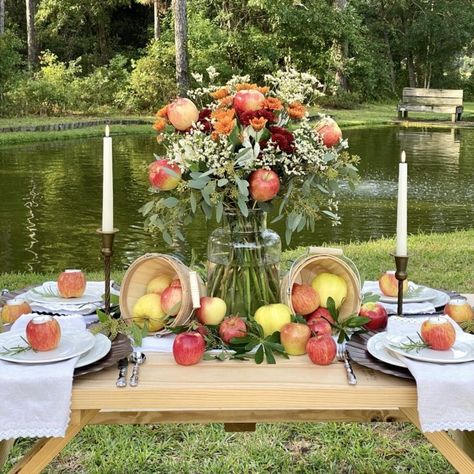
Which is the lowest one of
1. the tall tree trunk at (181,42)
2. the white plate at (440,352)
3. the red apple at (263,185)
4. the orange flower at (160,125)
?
the white plate at (440,352)

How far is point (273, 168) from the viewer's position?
202cm

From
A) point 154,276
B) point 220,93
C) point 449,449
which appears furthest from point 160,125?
point 449,449

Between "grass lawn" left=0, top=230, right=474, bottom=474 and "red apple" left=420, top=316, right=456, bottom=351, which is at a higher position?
"red apple" left=420, top=316, right=456, bottom=351

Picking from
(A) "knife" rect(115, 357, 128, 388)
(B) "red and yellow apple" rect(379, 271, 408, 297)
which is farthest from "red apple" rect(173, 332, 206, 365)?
(B) "red and yellow apple" rect(379, 271, 408, 297)

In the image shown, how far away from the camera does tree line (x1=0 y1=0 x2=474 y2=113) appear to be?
20500mm

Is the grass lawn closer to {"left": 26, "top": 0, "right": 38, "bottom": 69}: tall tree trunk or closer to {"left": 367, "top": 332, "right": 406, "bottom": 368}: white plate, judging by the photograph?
{"left": 367, "top": 332, "right": 406, "bottom": 368}: white plate

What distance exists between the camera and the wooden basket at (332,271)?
2.03 metres

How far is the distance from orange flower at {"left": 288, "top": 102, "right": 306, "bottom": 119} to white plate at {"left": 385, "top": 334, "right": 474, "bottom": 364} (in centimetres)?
62

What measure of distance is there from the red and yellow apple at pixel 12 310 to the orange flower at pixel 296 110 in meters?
0.93

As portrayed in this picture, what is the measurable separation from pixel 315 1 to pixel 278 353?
23392 mm

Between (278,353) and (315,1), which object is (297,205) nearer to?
(278,353)

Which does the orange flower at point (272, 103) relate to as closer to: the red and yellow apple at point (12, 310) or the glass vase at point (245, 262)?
the glass vase at point (245, 262)

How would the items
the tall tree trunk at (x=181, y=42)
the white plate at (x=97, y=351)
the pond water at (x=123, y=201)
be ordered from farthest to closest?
1. the tall tree trunk at (x=181, y=42)
2. the pond water at (x=123, y=201)
3. the white plate at (x=97, y=351)

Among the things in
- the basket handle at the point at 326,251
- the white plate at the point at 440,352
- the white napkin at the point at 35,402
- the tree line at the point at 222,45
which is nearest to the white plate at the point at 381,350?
the white plate at the point at 440,352
